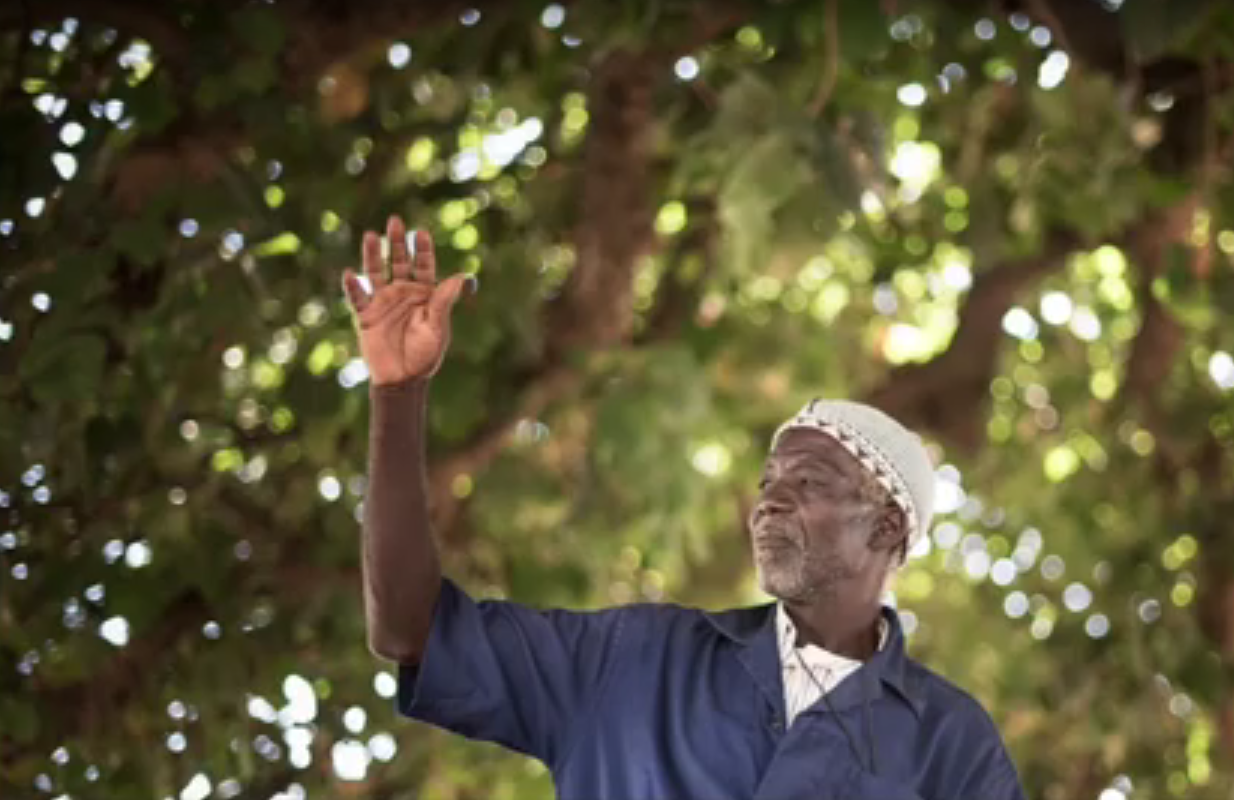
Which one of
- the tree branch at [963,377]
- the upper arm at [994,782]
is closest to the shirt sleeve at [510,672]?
the upper arm at [994,782]

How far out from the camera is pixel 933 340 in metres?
7.07

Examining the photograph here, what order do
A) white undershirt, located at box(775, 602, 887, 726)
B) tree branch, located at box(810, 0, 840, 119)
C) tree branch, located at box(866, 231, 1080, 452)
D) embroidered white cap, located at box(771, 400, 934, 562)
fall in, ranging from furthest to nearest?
tree branch, located at box(866, 231, 1080, 452), tree branch, located at box(810, 0, 840, 119), embroidered white cap, located at box(771, 400, 934, 562), white undershirt, located at box(775, 602, 887, 726)

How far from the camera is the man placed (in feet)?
8.88

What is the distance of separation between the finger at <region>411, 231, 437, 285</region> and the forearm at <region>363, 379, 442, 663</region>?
0.10 m

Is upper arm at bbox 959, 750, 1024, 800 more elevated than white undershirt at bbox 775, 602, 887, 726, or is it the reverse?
white undershirt at bbox 775, 602, 887, 726

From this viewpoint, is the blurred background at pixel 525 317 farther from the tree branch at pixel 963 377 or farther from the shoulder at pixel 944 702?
the shoulder at pixel 944 702

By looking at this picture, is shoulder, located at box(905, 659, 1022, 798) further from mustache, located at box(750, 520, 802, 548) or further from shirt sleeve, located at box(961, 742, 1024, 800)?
mustache, located at box(750, 520, 802, 548)

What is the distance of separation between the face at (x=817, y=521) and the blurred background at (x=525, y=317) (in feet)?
3.17

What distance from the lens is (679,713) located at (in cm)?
278

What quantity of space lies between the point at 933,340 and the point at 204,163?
127 inches

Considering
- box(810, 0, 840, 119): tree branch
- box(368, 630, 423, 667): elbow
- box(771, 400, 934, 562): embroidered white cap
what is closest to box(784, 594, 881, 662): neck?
box(771, 400, 934, 562): embroidered white cap

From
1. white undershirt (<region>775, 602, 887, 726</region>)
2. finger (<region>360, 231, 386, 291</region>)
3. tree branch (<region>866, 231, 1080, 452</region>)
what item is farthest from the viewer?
tree branch (<region>866, 231, 1080, 452</region>)

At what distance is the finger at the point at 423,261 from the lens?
272 centimetres

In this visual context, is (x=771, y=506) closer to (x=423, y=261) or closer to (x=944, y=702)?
(x=944, y=702)
